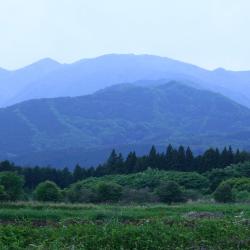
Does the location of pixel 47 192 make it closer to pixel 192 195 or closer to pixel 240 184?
pixel 192 195

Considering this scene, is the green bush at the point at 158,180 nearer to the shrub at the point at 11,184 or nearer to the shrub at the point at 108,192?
the shrub at the point at 108,192

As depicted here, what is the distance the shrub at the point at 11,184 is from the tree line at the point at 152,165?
14.0 meters

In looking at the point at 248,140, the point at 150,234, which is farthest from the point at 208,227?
the point at 248,140

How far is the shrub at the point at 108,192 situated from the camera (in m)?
26.2

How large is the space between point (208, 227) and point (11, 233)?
369cm

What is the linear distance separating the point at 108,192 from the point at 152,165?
55.1 ft

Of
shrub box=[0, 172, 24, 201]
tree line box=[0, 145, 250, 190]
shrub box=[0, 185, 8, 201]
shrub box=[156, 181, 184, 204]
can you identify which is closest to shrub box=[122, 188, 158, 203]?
shrub box=[156, 181, 184, 204]

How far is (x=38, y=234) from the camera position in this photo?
11250mm

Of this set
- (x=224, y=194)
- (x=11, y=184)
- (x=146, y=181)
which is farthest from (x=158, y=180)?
(x=11, y=184)

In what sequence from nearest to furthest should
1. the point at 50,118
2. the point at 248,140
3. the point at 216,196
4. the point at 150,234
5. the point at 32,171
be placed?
the point at 150,234 → the point at 216,196 → the point at 32,171 → the point at 248,140 → the point at 50,118

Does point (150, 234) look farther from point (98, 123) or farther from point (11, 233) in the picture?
point (98, 123)

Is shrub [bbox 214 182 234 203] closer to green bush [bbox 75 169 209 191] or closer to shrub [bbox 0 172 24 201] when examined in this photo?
green bush [bbox 75 169 209 191]

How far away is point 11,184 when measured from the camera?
2705 cm

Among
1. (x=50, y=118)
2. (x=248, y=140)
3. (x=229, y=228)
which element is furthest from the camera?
(x=50, y=118)
